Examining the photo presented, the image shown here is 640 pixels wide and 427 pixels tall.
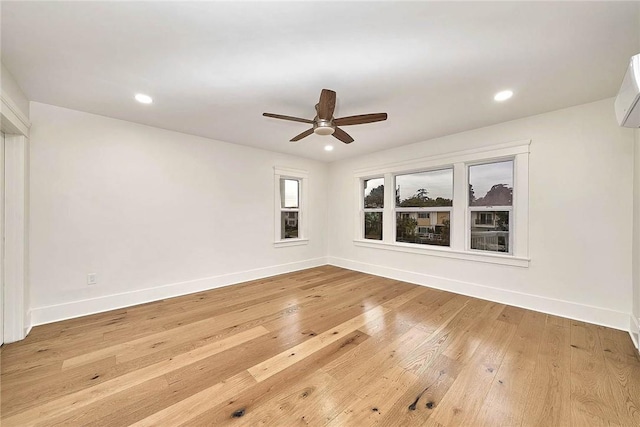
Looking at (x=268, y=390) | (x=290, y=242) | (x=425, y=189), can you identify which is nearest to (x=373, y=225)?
(x=425, y=189)

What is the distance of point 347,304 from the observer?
3199mm

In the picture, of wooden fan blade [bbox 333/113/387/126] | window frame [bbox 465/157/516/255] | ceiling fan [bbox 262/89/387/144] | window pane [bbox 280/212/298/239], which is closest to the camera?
ceiling fan [bbox 262/89/387/144]

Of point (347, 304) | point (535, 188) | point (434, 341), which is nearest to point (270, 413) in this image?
point (434, 341)

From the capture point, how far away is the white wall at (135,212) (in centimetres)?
271

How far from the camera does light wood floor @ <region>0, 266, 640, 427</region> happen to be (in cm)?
145

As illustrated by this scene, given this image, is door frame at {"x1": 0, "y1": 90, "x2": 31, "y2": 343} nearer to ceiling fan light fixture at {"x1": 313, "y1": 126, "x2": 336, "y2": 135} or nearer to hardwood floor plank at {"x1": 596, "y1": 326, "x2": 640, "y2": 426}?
ceiling fan light fixture at {"x1": 313, "y1": 126, "x2": 336, "y2": 135}

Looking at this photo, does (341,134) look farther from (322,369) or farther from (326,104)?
(322,369)

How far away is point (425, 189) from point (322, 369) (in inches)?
134

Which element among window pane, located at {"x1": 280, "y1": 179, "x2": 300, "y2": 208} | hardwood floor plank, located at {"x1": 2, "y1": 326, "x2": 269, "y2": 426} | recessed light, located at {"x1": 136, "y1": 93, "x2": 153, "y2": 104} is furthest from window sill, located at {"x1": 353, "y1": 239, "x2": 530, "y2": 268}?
recessed light, located at {"x1": 136, "y1": 93, "x2": 153, "y2": 104}

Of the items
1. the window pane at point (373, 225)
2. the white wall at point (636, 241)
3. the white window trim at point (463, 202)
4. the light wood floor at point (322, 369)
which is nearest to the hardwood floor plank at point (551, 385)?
the light wood floor at point (322, 369)

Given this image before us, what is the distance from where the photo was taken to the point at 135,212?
323 centimetres

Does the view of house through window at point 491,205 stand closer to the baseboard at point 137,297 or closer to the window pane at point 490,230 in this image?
the window pane at point 490,230

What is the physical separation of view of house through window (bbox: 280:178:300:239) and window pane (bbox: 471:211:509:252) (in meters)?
3.22

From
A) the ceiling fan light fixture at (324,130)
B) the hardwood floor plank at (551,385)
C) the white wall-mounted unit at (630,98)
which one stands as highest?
the ceiling fan light fixture at (324,130)
